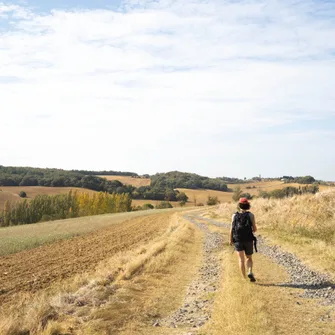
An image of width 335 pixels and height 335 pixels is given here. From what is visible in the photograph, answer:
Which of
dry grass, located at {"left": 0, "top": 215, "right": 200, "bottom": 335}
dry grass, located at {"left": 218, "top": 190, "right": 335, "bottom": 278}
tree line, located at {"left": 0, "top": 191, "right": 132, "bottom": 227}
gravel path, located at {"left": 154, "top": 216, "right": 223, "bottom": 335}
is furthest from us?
tree line, located at {"left": 0, "top": 191, "right": 132, "bottom": 227}

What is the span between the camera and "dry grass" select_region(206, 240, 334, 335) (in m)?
7.26

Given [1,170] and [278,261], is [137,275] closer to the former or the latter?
[278,261]

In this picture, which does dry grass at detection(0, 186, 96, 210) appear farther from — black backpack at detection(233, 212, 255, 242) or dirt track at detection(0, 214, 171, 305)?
black backpack at detection(233, 212, 255, 242)

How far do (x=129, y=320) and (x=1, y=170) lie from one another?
178927 millimetres

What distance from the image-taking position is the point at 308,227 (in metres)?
23.4

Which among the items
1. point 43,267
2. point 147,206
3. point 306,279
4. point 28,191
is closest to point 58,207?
point 147,206

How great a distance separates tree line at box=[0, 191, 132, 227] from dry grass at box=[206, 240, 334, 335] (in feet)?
275

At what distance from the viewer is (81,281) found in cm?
1395

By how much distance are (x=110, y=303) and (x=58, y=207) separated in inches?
3599

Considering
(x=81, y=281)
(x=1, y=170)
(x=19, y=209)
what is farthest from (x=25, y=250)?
(x=1, y=170)

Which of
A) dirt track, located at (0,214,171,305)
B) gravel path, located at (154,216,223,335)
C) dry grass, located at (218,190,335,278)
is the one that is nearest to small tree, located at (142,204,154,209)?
dry grass, located at (218,190,335,278)

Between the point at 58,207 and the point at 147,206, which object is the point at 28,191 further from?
the point at 147,206

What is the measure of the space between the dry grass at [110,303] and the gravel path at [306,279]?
130 inches

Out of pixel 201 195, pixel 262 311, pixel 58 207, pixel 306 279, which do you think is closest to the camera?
pixel 262 311
